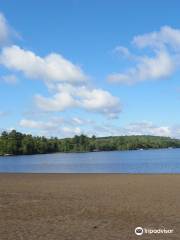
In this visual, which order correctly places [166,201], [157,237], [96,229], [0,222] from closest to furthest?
[157,237]
[96,229]
[0,222]
[166,201]

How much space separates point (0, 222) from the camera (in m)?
16.7

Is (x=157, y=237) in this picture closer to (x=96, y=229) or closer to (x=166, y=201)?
(x=96, y=229)

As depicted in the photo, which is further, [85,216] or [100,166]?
[100,166]

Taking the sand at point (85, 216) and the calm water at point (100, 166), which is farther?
the calm water at point (100, 166)

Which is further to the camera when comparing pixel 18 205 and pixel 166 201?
pixel 166 201

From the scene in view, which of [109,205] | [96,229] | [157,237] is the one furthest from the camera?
[109,205]

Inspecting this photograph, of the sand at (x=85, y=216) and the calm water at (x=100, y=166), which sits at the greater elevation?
the calm water at (x=100, y=166)

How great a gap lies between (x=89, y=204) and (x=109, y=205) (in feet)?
3.47

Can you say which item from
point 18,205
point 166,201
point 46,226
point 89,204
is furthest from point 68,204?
point 46,226

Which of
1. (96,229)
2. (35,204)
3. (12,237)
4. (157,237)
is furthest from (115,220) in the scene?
(35,204)

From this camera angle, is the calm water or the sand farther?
the calm water

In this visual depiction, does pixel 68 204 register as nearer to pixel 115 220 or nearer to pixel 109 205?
pixel 109 205

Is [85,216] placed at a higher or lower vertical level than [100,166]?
lower

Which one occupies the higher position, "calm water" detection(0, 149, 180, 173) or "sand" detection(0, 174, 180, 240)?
"calm water" detection(0, 149, 180, 173)
